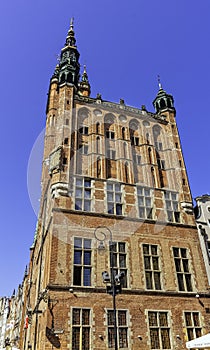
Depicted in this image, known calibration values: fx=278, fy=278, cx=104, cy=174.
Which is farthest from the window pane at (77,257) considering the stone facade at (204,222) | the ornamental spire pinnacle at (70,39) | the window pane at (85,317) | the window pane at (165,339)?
the ornamental spire pinnacle at (70,39)

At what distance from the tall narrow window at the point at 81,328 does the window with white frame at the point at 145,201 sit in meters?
8.27

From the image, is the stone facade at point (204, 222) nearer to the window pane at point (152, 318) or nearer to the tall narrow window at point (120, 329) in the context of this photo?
the window pane at point (152, 318)

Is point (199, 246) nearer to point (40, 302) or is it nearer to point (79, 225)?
point (79, 225)

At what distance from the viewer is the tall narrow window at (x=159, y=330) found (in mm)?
16797

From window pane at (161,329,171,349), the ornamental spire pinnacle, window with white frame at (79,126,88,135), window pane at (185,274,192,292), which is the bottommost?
window pane at (161,329,171,349)

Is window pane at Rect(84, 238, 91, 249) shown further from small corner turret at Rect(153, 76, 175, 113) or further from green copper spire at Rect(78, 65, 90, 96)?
green copper spire at Rect(78, 65, 90, 96)

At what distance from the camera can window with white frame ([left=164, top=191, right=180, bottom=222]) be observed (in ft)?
73.8

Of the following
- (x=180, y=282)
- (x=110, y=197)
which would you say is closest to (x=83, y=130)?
(x=110, y=197)

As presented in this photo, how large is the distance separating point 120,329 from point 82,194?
30.6 feet

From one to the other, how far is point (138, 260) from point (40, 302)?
7227 millimetres

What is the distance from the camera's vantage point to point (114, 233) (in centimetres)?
1977

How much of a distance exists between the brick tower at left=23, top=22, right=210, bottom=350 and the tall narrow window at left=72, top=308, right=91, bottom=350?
5 centimetres

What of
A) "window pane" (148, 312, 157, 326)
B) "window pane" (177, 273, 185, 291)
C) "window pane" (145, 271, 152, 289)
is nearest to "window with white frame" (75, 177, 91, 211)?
"window pane" (145, 271, 152, 289)

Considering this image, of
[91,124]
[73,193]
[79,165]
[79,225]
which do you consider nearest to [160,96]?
[91,124]
